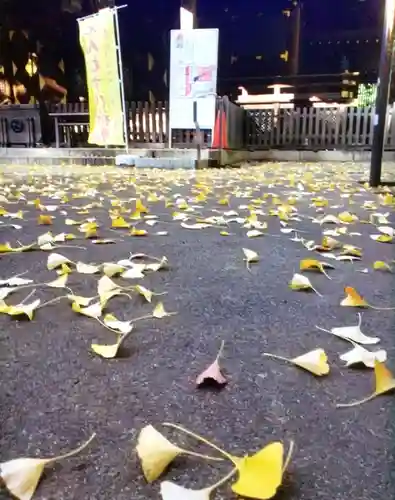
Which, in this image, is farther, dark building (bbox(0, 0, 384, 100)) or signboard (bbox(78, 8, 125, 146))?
dark building (bbox(0, 0, 384, 100))

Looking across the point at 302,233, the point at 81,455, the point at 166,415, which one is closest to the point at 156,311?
the point at 166,415

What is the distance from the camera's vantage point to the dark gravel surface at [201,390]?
793 millimetres

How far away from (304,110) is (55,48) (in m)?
9.91

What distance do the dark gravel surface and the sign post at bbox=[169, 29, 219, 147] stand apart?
7.83 m

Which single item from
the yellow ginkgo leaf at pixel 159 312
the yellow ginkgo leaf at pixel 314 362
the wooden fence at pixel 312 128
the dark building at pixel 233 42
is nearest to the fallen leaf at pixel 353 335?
the yellow ginkgo leaf at pixel 314 362

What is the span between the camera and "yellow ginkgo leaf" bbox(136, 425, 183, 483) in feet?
2.55

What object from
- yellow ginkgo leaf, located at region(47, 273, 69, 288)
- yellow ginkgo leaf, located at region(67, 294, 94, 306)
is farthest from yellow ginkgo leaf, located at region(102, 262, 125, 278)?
yellow ginkgo leaf, located at region(67, 294, 94, 306)

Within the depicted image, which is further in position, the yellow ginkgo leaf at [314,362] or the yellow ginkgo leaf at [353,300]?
the yellow ginkgo leaf at [353,300]

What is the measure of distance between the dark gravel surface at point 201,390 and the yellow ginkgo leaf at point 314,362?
2 centimetres

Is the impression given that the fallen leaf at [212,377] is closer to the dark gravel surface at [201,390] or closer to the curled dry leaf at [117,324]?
the dark gravel surface at [201,390]

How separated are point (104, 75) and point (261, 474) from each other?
29.2ft

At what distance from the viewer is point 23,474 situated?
2.50 ft

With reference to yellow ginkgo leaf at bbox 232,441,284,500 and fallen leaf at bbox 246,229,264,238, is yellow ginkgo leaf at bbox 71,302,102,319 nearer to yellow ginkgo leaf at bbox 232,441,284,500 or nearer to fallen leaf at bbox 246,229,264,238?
yellow ginkgo leaf at bbox 232,441,284,500

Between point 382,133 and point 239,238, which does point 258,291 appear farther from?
point 382,133
